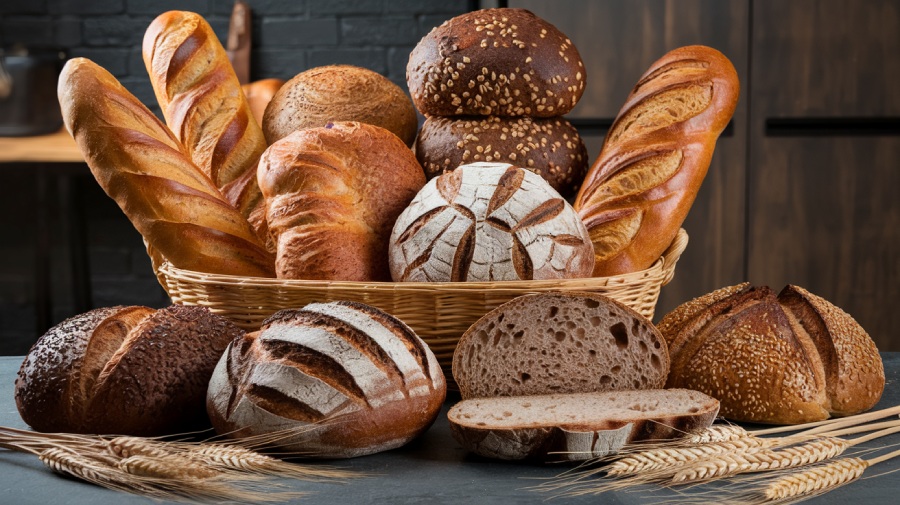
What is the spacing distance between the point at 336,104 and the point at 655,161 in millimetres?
661

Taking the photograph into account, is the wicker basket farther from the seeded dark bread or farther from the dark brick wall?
the dark brick wall

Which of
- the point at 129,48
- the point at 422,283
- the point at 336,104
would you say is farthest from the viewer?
the point at 129,48

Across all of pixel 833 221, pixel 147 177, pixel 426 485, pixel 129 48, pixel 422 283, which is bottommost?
pixel 833 221

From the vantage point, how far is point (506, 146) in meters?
1.77

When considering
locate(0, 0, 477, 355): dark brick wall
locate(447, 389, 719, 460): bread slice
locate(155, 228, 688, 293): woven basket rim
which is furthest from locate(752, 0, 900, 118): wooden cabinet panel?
locate(447, 389, 719, 460): bread slice

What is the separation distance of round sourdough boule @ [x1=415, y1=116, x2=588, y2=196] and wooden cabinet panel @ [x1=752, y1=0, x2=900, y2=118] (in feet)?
5.18

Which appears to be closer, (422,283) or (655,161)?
(422,283)

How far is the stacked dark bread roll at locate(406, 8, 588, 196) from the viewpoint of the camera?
178cm

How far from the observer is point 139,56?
12.6 feet

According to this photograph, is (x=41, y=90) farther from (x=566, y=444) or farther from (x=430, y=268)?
(x=566, y=444)

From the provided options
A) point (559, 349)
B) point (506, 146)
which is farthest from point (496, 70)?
point (559, 349)

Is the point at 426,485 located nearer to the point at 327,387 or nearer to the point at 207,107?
the point at 327,387

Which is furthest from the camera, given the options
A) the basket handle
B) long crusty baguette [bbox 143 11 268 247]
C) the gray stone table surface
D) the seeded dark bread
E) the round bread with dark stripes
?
long crusty baguette [bbox 143 11 268 247]

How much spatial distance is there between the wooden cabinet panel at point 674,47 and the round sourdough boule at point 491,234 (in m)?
1.84
